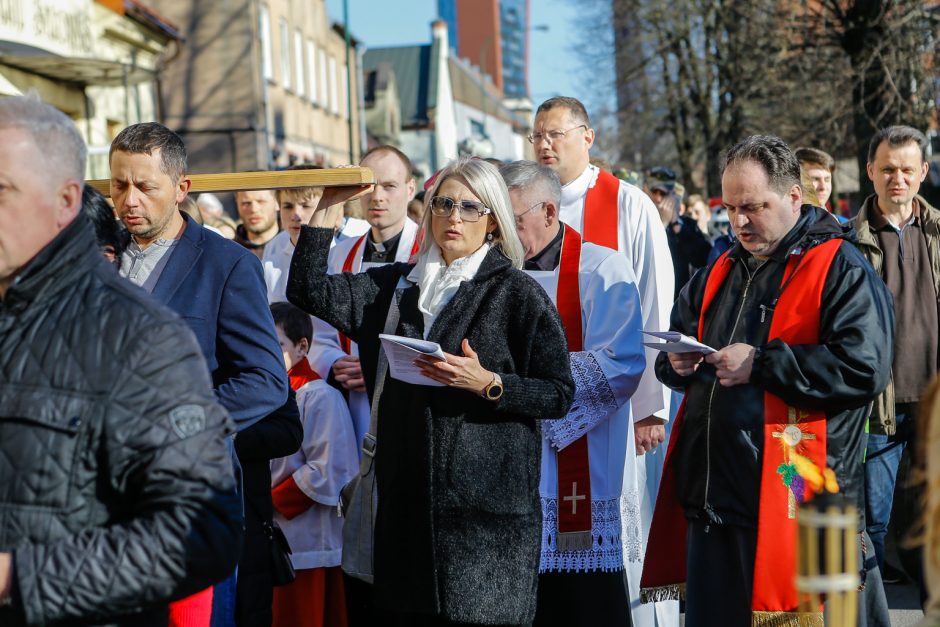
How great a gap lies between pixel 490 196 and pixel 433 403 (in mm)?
764

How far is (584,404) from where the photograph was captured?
4715 mm

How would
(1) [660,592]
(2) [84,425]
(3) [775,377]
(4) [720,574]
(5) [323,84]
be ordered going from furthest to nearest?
(5) [323,84], (1) [660,592], (4) [720,574], (3) [775,377], (2) [84,425]

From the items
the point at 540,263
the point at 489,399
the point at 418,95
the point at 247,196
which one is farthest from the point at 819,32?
the point at 418,95

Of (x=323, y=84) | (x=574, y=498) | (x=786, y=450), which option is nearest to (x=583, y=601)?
(x=574, y=498)

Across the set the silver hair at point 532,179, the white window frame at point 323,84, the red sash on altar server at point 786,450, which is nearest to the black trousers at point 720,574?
the red sash on altar server at point 786,450

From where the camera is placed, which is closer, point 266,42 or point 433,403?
point 433,403

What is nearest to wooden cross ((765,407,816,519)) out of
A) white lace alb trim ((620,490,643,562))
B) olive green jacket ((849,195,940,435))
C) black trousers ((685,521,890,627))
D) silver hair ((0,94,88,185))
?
black trousers ((685,521,890,627))

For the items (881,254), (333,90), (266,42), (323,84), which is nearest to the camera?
(881,254)

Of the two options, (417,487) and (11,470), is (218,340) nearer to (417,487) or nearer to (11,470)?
(417,487)

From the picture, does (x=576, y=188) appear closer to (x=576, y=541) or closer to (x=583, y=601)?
(x=576, y=541)

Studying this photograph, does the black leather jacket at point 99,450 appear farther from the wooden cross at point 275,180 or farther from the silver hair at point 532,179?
the silver hair at point 532,179

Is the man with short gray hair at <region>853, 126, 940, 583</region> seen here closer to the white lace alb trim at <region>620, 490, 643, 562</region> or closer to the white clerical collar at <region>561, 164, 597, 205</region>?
the white clerical collar at <region>561, 164, 597, 205</region>

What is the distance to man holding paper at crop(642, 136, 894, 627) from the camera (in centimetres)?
416

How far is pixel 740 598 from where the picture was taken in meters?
4.40
